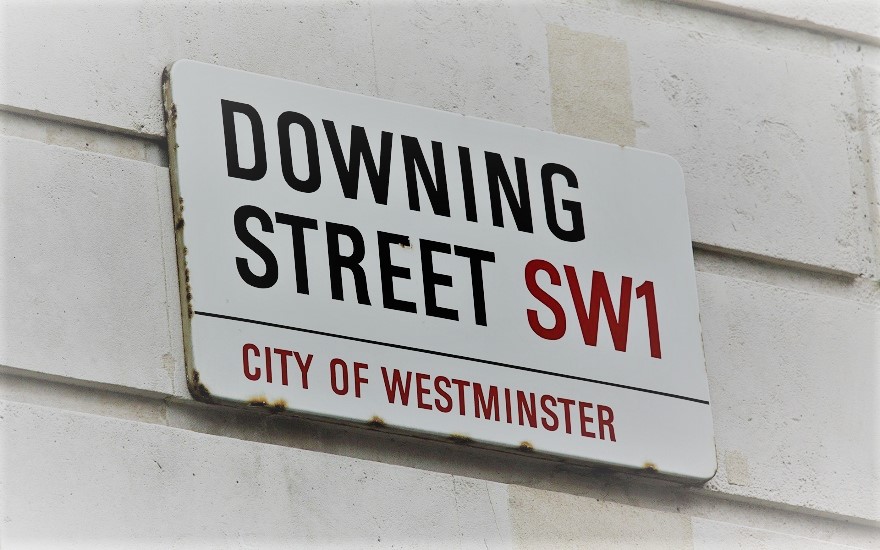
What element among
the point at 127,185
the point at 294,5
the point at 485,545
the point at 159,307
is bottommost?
the point at 485,545

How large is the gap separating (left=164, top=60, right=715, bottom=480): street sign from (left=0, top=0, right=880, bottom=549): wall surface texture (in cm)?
5

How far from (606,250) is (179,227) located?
0.73m

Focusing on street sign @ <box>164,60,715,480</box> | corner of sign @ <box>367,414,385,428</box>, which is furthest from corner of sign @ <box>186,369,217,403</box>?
corner of sign @ <box>367,414,385,428</box>

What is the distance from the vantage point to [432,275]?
9.65ft

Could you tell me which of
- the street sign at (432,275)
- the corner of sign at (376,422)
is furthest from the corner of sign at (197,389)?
the corner of sign at (376,422)

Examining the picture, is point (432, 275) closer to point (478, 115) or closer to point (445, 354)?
point (445, 354)

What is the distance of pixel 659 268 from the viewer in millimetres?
3150

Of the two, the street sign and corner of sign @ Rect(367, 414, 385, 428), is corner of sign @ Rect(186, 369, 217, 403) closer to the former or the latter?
the street sign

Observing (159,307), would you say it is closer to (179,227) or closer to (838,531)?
(179,227)

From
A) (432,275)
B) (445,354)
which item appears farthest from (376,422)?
(432,275)

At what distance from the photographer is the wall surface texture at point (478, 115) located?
8.70 feet

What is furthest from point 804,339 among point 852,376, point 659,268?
point 659,268

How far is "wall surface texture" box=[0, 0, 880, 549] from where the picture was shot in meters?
2.65

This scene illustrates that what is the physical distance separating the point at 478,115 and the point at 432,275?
344 millimetres
